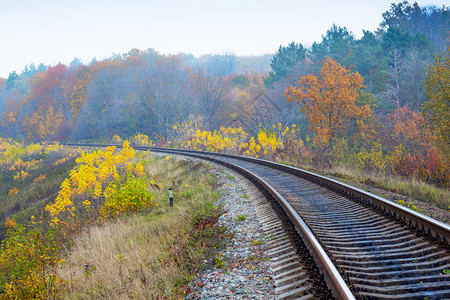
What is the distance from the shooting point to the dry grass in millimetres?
5246

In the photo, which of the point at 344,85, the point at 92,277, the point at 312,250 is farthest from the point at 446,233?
the point at 344,85

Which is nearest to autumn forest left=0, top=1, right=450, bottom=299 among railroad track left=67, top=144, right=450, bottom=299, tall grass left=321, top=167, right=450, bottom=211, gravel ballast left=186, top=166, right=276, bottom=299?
tall grass left=321, top=167, right=450, bottom=211

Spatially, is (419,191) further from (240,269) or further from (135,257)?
(135,257)

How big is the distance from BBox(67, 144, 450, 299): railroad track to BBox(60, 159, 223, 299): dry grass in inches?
92.8

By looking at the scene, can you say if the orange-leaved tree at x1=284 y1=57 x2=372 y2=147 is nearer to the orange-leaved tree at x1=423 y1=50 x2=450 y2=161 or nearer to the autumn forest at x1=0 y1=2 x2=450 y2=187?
the autumn forest at x1=0 y1=2 x2=450 y2=187

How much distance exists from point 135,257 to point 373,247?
4.55 meters

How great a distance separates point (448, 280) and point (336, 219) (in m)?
2.92

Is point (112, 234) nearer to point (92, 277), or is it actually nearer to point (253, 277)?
point (92, 277)

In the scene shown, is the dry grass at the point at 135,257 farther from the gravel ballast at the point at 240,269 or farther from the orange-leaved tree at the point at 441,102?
the orange-leaved tree at the point at 441,102

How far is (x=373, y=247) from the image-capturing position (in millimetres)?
4875

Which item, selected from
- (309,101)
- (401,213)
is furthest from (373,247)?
(309,101)

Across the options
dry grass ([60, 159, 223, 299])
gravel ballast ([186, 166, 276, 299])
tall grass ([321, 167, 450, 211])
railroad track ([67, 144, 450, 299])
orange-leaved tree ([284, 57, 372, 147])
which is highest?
orange-leaved tree ([284, 57, 372, 147])

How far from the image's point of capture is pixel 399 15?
182 ft

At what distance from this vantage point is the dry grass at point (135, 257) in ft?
17.2
